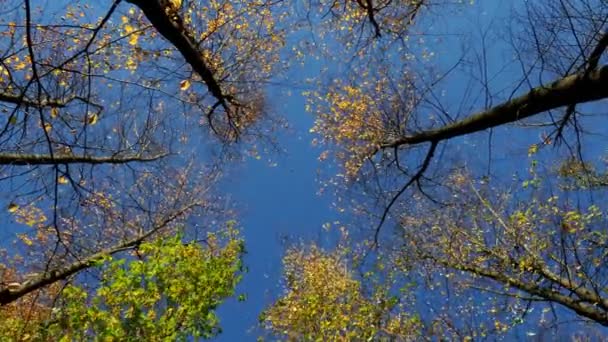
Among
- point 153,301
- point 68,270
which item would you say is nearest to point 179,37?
point 153,301

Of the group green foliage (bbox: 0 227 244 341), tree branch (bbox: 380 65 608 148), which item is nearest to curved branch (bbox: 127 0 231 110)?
green foliage (bbox: 0 227 244 341)

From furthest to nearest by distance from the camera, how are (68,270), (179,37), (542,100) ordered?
1. (68,270)
2. (179,37)
3. (542,100)

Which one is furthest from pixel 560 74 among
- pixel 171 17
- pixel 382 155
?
pixel 171 17

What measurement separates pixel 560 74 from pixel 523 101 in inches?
17.3

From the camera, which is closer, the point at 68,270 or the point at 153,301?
the point at 153,301

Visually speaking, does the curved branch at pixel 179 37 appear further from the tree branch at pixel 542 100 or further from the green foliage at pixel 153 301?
the tree branch at pixel 542 100

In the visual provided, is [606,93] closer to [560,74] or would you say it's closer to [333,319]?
[560,74]

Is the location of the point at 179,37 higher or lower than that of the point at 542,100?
higher

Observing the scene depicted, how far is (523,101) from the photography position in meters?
5.26

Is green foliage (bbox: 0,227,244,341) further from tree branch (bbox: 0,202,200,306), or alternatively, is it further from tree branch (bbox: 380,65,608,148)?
tree branch (bbox: 380,65,608,148)

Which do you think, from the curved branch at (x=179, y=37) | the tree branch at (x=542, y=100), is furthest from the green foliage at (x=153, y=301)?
the tree branch at (x=542, y=100)

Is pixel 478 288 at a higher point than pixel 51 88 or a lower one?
lower

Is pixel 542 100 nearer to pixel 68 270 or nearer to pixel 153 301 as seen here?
pixel 153 301

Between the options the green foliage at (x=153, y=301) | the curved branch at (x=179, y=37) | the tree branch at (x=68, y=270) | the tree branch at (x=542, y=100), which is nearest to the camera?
the tree branch at (x=542, y=100)
